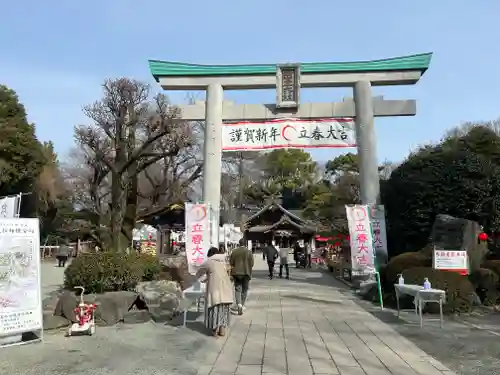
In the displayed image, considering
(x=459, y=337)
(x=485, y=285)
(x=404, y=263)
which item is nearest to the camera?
(x=459, y=337)

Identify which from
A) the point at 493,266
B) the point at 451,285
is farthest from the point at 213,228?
the point at 493,266

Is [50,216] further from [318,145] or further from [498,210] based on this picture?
[498,210]

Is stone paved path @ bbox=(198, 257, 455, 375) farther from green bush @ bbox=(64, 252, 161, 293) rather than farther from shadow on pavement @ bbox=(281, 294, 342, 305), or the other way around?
green bush @ bbox=(64, 252, 161, 293)

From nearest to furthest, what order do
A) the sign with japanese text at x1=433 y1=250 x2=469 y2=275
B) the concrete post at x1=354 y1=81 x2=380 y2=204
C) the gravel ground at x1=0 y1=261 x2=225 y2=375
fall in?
the gravel ground at x1=0 y1=261 x2=225 y2=375
the sign with japanese text at x1=433 y1=250 x2=469 y2=275
the concrete post at x1=354 y1=81 x2=380 y2=204

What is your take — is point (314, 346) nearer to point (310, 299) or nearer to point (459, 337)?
point (459, 337)

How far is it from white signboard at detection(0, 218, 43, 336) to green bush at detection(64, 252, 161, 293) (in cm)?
231

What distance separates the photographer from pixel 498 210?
15906mm

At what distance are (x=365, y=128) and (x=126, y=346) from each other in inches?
475

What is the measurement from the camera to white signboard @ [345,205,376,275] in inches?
562

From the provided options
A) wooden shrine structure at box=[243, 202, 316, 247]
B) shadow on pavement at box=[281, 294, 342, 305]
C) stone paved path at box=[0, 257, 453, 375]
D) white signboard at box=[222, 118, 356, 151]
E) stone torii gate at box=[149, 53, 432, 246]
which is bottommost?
stone paved path at box=[0, 257, 453, 375]

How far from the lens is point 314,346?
7625mm

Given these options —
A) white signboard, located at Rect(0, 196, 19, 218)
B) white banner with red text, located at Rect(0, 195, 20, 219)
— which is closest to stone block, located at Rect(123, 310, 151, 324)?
white banner with red text, located at Rect(0, 195, 20, 219)

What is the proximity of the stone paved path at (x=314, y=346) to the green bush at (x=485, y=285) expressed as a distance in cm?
327

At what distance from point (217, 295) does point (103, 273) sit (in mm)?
3036
